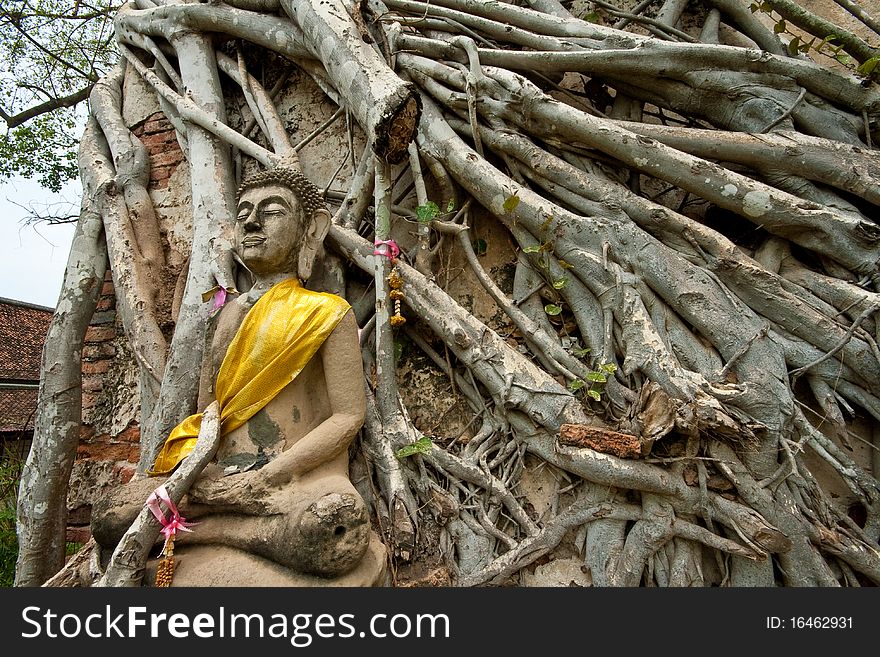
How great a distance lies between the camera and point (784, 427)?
2027 mm

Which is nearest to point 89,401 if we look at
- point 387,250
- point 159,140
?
point 159,140

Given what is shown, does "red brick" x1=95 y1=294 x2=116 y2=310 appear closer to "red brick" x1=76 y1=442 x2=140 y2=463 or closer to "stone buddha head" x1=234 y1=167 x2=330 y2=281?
"red brick" x1=76 y1=442 x2=140 y2=463

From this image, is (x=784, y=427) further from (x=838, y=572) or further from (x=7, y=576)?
(x=7, y=576)

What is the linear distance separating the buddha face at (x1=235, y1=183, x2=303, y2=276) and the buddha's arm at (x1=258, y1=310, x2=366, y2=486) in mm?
424

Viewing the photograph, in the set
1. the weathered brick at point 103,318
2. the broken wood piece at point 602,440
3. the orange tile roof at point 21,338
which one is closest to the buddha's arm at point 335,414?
the broken wood piece at point 602,440

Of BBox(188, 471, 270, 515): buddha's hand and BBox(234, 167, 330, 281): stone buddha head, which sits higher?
BBox(234, 167, 330, 281): stone buddha head

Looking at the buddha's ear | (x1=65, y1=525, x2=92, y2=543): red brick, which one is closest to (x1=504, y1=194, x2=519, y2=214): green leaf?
the buddha's ear

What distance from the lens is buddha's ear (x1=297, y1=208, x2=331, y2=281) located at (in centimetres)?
233

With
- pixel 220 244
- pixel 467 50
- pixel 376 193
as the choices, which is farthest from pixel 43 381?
pixel 467 50

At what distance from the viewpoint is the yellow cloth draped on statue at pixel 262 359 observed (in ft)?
6.69

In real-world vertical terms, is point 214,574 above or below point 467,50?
below

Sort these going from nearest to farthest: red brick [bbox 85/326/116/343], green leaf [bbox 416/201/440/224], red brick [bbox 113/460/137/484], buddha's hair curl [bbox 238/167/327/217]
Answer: buddha's hair curl [bbox 238/167/327/217]
green leaf [bbox 416/201/440/224]
red brick [bbox 113/460/137/484]
red brick [bbox 85/326/116/343]
